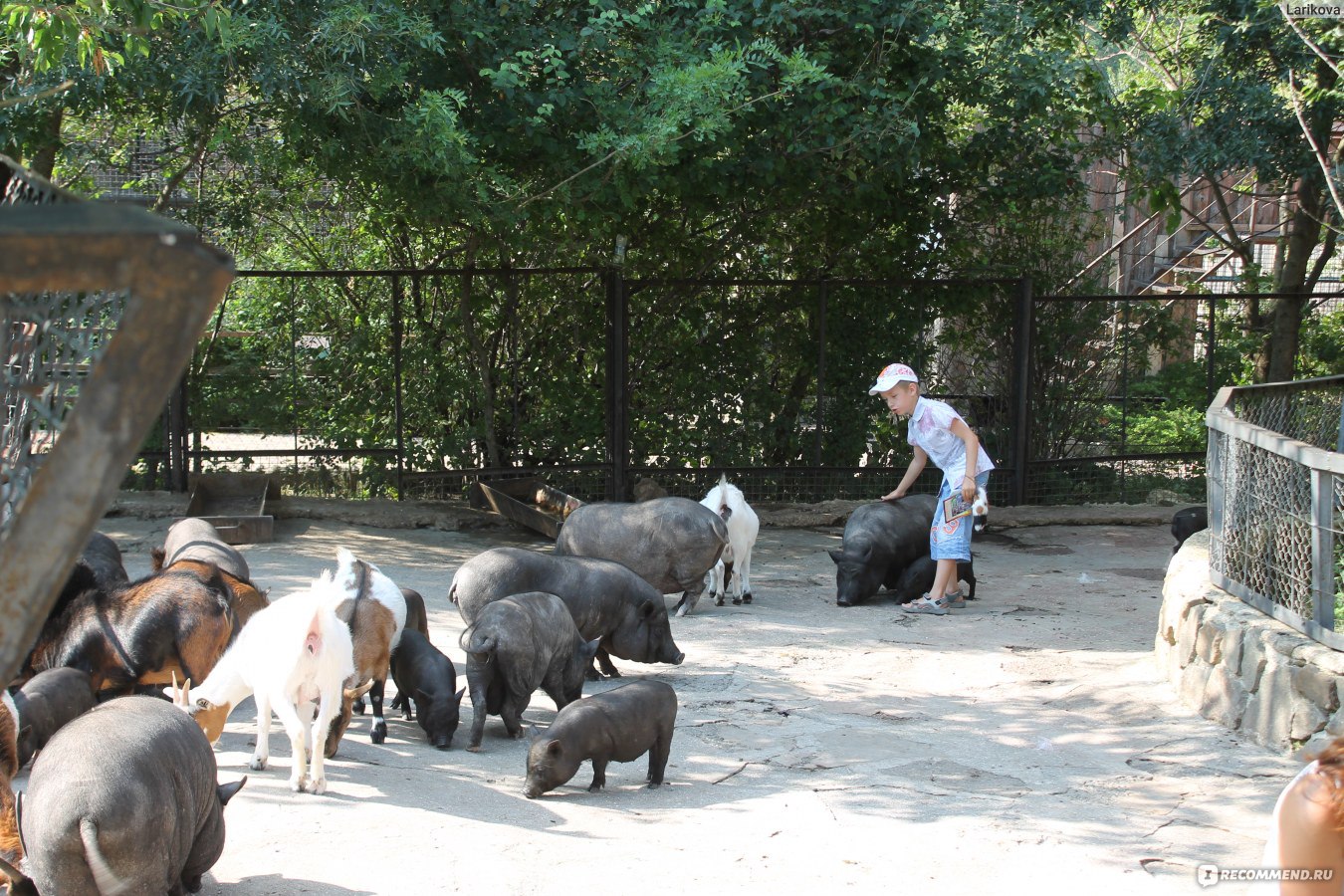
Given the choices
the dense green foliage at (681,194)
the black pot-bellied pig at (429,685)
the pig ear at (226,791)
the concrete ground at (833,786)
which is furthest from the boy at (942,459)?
the pig ear at (226,791)

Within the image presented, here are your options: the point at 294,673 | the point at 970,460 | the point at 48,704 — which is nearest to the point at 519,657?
the point at 294,673

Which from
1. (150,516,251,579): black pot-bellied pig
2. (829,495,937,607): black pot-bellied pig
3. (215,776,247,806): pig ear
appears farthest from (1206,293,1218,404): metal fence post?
(215,776,247,806): pig ear

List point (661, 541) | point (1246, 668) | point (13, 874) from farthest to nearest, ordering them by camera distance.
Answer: point (661, 541)
point (1246, 668)
point (13, 874)

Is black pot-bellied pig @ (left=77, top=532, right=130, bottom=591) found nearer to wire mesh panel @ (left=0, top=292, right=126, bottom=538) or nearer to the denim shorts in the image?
wire mesh panel @ (left=0, top=292, right=126, bottom=538)

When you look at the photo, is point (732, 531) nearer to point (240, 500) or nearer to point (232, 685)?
point (232, 685)

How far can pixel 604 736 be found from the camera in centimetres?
521

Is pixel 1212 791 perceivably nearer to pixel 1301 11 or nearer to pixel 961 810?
pixel 961 810

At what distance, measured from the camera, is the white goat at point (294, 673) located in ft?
15.9

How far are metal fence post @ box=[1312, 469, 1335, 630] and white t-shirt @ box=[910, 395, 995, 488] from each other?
10.3 ft

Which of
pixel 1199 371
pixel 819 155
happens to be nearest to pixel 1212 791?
pixel 819 155

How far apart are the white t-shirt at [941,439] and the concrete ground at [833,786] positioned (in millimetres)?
1010

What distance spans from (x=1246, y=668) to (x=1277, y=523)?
703mm

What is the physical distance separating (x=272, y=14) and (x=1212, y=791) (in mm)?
6968

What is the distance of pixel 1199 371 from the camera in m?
13.6
